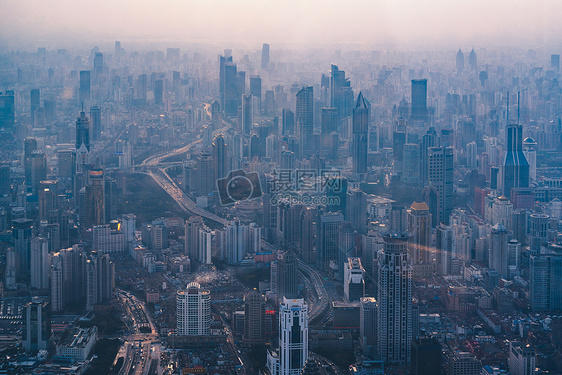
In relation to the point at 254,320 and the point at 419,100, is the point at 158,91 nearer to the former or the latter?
the point at 419,100

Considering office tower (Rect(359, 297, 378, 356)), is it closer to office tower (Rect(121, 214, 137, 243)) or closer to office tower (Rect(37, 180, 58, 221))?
office tower (Rect(121, 214, 137, 243))

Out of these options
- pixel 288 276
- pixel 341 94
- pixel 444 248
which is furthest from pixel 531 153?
pixel 288 276

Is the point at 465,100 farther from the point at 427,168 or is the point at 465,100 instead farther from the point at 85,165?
the point at 85,165

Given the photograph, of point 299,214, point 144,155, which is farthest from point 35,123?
point 299,214

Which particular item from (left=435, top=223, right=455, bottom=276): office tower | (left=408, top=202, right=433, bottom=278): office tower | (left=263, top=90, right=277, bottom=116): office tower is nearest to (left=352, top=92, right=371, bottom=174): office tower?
(left=263, top=90, right=277, bottom=116): office tower

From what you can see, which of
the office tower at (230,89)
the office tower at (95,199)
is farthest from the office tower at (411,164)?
the office tower at (95,199)

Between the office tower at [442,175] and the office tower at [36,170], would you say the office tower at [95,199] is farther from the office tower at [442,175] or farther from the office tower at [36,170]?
the office tower at [442,175]

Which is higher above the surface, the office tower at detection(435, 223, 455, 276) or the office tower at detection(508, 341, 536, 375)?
the office tower at detection(435, 223, 455, 276)
